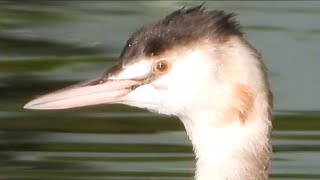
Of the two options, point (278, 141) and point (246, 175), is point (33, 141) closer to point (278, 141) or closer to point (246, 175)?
point (278, 141)

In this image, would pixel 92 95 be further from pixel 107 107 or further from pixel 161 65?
pixel 107 107

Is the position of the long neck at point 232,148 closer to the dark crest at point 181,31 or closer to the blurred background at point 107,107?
the dark crest at point 181,31

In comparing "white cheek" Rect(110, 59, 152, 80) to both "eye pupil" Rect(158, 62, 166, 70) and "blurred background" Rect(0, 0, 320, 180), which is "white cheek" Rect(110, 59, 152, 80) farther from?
"blurred background" Rect(0, 0, 320, 180)

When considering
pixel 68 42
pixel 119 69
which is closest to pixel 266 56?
pixel 68 42

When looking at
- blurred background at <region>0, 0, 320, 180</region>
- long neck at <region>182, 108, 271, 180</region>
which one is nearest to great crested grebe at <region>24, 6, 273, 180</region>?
long neck at <region>182, 108, 271, 180</region>

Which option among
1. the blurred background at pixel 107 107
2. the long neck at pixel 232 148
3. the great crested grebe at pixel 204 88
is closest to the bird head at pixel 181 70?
the great crested grebe at pixel 204 88

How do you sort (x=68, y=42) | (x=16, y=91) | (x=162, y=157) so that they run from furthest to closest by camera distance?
(x=68, y=42)
(x=16, y=91)
(x=162, y=157)
